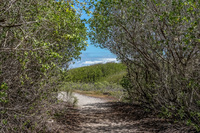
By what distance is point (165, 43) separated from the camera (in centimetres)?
661

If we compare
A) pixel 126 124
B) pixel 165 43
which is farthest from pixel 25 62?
pixel 126 124

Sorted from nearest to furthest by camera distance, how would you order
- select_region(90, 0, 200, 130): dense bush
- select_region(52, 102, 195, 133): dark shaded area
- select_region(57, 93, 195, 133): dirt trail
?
select_region(90, 0, 200, 130): dense bush < select_region(52, 102, 195, 133): dark shaded area < select_region(57, 93, 195, 133): dirt trail

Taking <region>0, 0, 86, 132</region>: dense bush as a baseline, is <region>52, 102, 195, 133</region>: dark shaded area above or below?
below

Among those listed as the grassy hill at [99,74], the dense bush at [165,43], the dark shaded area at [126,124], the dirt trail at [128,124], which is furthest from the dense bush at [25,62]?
the grassy hill at [99,74]

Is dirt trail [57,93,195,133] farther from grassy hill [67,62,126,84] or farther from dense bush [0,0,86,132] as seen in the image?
grassy hill [67,62,126,84]

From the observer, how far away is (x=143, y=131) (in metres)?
8.41

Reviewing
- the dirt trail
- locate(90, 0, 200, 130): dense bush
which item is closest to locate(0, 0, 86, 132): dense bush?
locate(90, 0, 200, 130): dense bush

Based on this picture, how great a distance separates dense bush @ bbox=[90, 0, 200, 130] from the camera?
634 cm

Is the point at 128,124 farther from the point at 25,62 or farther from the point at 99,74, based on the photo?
the point at 99,74

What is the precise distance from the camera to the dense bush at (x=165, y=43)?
20.8 feet

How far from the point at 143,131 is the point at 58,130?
12.0 feet

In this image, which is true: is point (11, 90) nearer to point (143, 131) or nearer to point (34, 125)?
point (34, 125)

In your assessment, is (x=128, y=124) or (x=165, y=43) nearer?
(x=165, y=43)

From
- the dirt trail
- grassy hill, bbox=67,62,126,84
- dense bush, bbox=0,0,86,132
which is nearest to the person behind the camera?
dense bush, bbox=0,0,86,132
